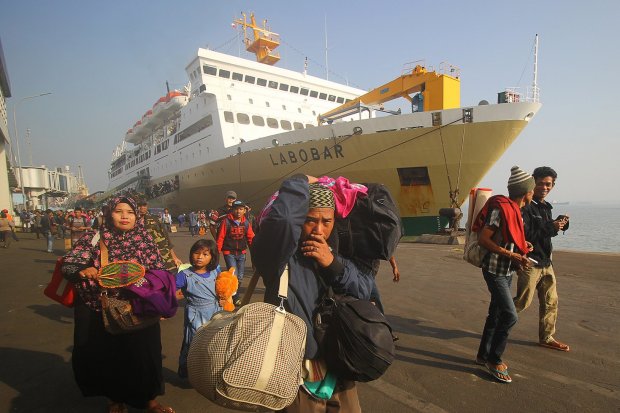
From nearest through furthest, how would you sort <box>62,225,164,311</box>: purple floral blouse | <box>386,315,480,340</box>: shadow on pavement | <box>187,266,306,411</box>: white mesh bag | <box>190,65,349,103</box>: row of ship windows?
<box>187,266,306,411</box>: white mesh bag < <box>62,225,164,311</box>: purple floral blouse < <box>386,315,480,340</box>: shadow on pavement < <box>190,65,349,103</box>: row of ship windows

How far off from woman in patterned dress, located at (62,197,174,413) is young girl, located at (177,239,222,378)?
45cm

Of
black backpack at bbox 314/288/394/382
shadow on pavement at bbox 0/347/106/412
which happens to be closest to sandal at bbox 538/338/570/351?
black backpack at bbox 314/288/394/382

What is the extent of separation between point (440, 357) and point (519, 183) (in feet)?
5.85

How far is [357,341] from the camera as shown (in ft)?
4.14

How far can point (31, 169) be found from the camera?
3975cm

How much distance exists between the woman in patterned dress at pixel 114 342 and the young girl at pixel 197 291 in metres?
0.45

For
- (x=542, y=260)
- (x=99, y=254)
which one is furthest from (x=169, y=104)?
(x=542, y=260)

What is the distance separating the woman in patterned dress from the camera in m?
2.23

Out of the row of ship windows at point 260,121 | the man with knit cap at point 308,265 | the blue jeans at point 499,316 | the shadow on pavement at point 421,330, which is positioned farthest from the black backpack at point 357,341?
the row of ship windows at point 260,121

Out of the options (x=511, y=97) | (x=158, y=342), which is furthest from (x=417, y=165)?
(x=158, y=342)

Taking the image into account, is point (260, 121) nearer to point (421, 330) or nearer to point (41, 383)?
point (421, 330)

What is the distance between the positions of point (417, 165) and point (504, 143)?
2.96 m

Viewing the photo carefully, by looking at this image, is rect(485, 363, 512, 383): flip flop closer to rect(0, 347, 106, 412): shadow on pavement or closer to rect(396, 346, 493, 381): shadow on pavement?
rect(396, 346, 493, 381): shadow on pavement

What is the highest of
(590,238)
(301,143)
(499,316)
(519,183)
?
(301,143)
